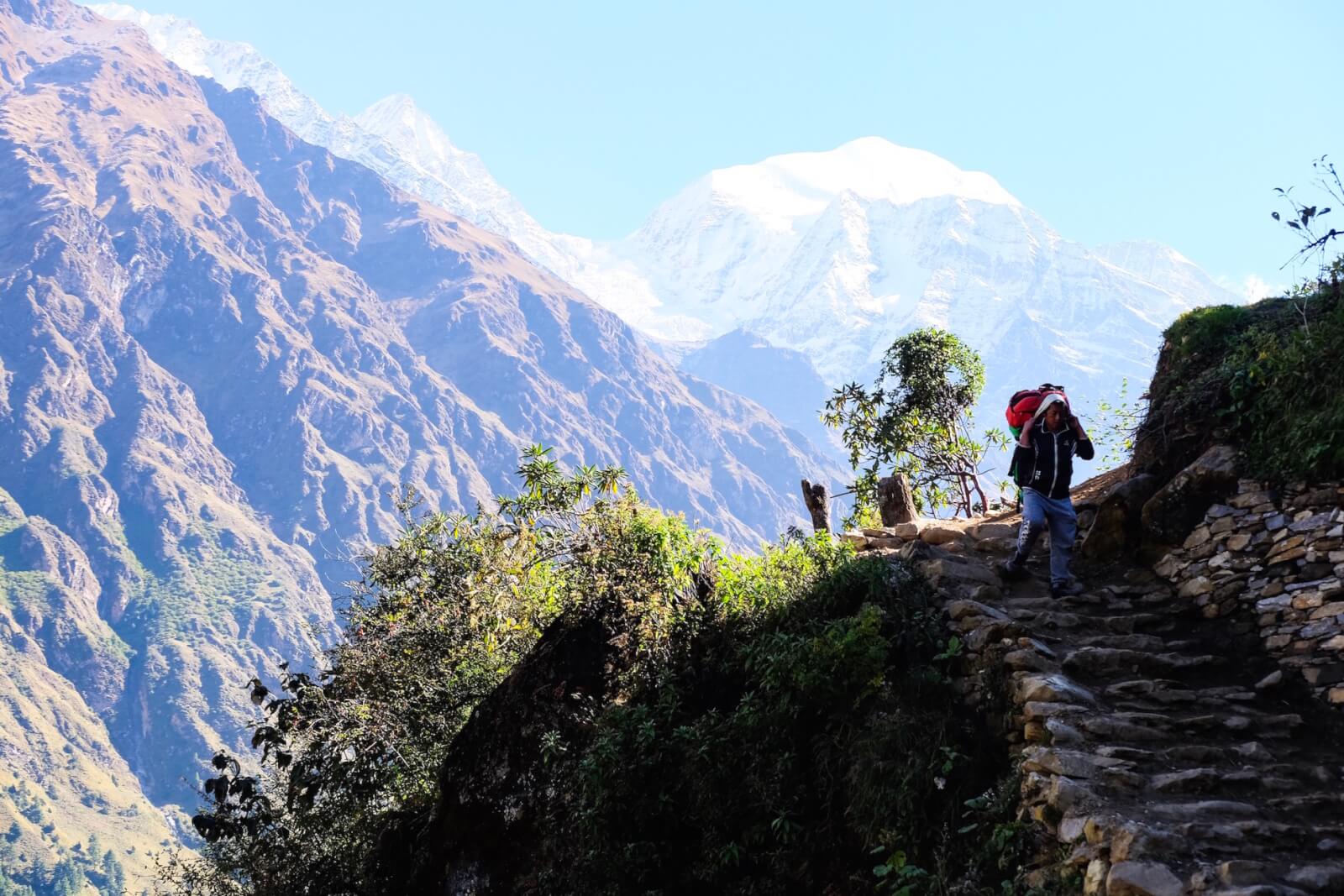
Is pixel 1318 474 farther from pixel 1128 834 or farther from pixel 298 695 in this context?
pixel 298 695

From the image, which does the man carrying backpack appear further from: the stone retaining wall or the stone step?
the stone step

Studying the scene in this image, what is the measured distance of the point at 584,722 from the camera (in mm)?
11344

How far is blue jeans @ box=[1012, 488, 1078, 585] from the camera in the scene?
1109 centimetres

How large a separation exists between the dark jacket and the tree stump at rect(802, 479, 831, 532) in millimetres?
4068

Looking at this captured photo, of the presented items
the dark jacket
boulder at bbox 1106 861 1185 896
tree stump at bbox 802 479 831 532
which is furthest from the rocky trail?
tree stump at bbox 802 479 831 532

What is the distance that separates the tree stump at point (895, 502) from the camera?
1669cm

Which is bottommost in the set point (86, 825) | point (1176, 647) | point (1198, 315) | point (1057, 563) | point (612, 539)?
point (1176, 647)

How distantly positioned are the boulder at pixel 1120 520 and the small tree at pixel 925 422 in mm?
7794

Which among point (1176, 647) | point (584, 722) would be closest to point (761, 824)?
point (584, 722)

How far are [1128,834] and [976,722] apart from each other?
2070mm

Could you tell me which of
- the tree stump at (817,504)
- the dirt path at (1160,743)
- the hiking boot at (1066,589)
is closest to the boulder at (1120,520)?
the dirt path at (1160,743)

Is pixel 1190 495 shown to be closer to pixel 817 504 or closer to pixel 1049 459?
pixel 1049 459

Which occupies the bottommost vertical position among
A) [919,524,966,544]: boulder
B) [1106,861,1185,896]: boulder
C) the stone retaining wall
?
[1106,861,1185,896]: boulder

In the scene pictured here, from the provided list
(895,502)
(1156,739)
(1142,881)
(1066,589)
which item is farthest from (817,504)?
(1142,881)
